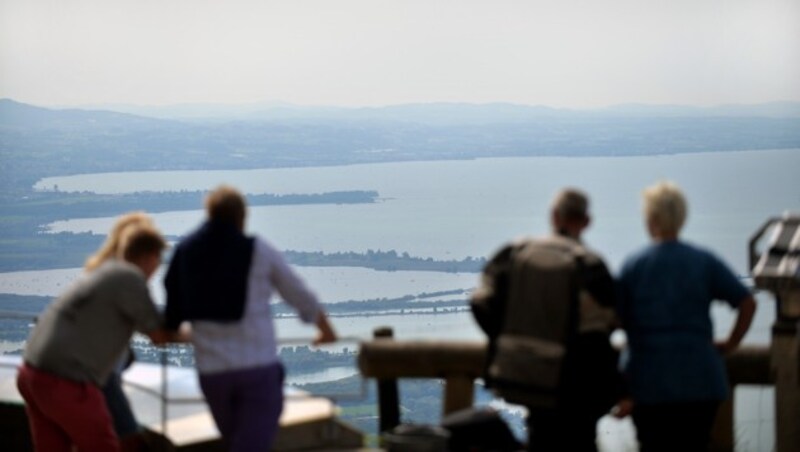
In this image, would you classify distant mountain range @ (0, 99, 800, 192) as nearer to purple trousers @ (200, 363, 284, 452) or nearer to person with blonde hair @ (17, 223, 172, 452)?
person with blonde hair @ (17, 223, 172, 452)

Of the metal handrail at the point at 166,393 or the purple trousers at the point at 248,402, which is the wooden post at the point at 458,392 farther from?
the purple trousers at the point at 248,402

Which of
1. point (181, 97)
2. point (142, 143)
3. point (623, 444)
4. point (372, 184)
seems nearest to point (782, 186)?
point (372, 184)

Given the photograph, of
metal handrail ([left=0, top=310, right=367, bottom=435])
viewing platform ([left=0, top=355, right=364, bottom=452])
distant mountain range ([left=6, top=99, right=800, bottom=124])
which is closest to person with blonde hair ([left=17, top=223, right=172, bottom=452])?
metal handrail ([left=0, top=310, right=367, bottom=435])

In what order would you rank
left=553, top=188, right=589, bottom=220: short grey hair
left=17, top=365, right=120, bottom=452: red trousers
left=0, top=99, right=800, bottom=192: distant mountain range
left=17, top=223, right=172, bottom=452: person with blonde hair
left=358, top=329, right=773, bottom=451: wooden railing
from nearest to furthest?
left=553, top=188, right=589, bottom=220: short grey hair, left=17, top=223, right=172, bottom=452: person with blonde hair, left=17, top=365, right=120, bottom=452: red trousers, left=358, top=329, right=773, bottom=451: wooden railing, left=0, top=99, right=800, bottom=192: distant mountain range

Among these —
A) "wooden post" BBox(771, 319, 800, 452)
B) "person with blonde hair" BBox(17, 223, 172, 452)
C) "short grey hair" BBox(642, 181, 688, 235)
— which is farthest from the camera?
"wooden post" BBox(771, 319, 800, 452)

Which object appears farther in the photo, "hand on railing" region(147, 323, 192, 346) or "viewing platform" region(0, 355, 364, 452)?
"viewing platform" region(0, 355, 364, 452)

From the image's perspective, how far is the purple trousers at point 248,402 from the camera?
7.01 m

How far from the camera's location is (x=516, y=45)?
5881 inches

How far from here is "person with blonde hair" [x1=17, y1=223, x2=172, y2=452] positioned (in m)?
7.16

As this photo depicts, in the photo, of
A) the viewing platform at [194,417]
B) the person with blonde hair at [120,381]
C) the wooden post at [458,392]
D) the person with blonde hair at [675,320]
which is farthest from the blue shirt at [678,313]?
the person with blonde hair at [120,381]

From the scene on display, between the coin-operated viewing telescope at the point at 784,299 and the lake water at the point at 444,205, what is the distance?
64017mm

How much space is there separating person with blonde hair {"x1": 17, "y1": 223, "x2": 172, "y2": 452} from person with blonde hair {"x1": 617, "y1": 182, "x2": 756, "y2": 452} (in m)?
1.78

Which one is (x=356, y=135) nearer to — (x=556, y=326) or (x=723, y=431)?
(x=723, y=431)

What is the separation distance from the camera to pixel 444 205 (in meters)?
135
